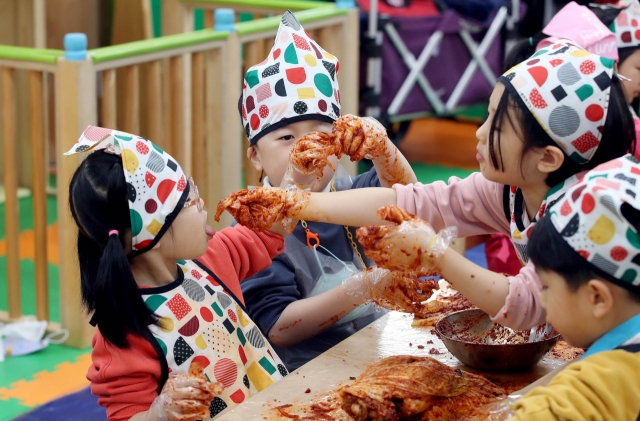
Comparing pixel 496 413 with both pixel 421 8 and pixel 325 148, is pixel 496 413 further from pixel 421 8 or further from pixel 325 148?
pixel 421 8

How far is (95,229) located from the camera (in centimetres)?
156

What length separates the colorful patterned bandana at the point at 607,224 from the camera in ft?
3.82

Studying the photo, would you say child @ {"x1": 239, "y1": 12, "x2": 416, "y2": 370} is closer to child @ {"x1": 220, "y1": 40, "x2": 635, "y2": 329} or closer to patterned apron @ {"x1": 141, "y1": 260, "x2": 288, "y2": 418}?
→ patterned apron @ {"x1": 141, "y1": 260, "x2": 288, "y2": 418}

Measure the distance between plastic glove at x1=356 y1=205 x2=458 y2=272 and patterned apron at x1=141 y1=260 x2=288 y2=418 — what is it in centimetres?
44

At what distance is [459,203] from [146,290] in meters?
0.66

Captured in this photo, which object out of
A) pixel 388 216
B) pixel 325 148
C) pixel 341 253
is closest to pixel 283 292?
pixel 341 253

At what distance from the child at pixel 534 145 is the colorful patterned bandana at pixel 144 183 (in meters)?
0.17

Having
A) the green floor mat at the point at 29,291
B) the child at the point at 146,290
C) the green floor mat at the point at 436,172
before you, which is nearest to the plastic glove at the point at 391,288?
the child at the point at 146,290

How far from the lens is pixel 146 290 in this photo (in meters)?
1.60

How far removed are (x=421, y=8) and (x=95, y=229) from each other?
13.4 feet

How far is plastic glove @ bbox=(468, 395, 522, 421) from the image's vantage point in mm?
1371

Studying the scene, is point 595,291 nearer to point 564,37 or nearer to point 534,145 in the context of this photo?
point 534,145

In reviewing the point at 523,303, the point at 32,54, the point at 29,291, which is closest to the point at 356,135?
the point at 523,303

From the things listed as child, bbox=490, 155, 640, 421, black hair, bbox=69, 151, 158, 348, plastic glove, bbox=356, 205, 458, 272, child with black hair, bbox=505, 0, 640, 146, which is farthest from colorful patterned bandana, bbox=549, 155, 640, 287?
child with black hair, bbox=505, 0, 640, 146
